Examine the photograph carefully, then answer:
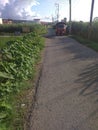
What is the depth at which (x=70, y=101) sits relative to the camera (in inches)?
262

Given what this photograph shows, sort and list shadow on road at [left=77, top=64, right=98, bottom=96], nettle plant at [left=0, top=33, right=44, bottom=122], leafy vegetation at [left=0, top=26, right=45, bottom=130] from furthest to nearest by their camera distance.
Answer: shadow on road at [left=77, top=64, right=98, bottom=96], nettle plant at [left=0, top=33, right=44, bottom=122], leafy vegetation at [left=0, top=26, right=45, bottom=130]

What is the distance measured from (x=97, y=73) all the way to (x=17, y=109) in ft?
15.4

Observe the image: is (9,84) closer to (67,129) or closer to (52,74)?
(67,129)

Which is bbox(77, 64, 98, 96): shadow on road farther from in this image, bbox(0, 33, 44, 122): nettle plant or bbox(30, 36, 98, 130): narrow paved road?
bbox(0, 33, 44, 122): nettle plant

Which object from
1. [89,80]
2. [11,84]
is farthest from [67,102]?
[89,80]

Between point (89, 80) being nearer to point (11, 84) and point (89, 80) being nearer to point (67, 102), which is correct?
point (67, 102)

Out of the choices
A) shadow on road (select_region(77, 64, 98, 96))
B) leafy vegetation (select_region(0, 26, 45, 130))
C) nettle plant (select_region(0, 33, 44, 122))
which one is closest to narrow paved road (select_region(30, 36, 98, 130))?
shadow on road (select_region(77, 64, 98, 96))

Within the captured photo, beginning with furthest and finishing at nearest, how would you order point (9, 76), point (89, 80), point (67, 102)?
point (89, 80)
point (9, 76)
point (67, 102)

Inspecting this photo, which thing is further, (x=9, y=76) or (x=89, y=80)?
(x=89, y=80)

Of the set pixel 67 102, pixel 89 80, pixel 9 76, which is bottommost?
pixel 89 80

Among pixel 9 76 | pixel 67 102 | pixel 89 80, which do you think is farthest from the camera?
pixel 89 80

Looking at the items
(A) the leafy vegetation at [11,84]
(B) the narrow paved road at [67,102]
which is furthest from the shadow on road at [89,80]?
(A) the leafy vegetation at [11,84]

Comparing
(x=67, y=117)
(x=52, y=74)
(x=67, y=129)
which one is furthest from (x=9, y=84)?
(x=52, y=74)

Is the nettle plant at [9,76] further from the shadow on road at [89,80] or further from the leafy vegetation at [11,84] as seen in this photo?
the shadow on road at [89,80]
